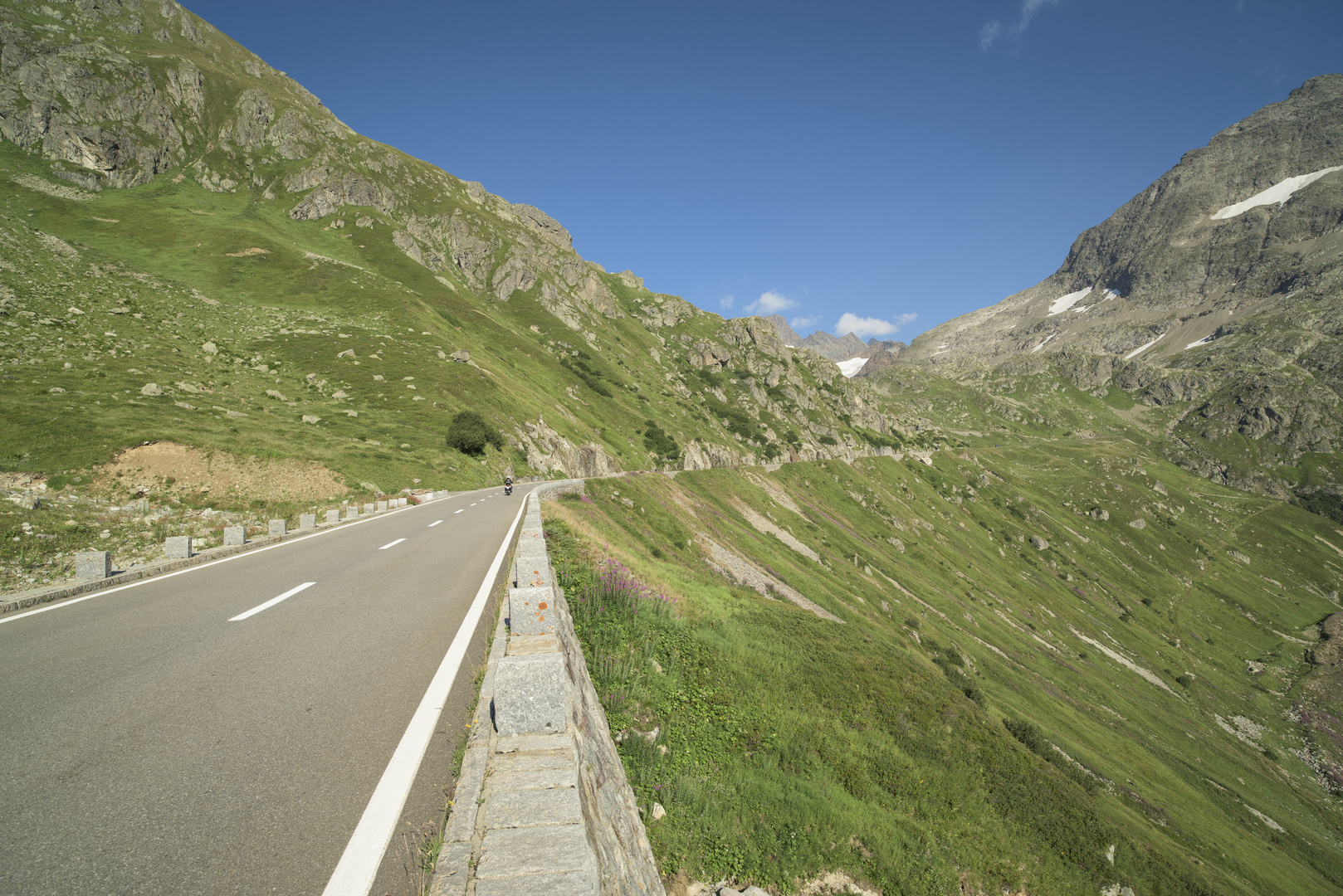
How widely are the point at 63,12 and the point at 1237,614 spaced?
1238 feet

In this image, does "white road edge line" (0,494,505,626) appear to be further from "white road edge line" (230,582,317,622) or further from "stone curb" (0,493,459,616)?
"white road edge line" (230,582,317,622)

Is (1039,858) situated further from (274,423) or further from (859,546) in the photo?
(859,546)

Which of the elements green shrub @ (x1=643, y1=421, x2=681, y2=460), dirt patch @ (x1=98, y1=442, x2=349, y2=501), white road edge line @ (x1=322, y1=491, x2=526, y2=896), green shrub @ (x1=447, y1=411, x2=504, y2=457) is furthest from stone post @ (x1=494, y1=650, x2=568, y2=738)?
green shrub @ (x1=643, y1=421, x2=681, y2=460)

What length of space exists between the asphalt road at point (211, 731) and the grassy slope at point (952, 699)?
18.7ft

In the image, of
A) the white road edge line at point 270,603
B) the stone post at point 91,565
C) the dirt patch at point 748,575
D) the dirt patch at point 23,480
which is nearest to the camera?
the white road edge line at point 270,603

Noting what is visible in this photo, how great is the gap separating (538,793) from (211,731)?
4.59 m

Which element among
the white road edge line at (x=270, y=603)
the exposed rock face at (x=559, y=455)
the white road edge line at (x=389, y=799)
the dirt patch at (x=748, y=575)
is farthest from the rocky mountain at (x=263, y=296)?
the white road edge line at (x=389, y=799)

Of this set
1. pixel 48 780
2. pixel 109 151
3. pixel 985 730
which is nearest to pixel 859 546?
pixel 985 730

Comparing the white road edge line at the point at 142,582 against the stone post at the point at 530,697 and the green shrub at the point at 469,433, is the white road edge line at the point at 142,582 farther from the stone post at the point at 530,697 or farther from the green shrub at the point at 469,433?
the green shrub at the point at 469,433

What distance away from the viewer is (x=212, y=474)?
98.7 feet

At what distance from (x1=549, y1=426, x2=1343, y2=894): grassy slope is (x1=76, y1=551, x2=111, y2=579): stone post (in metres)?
13.5

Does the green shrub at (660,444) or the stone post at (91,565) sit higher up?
the green shrub at (660,444)

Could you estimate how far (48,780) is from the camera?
197 inches

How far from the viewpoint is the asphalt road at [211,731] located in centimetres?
422
